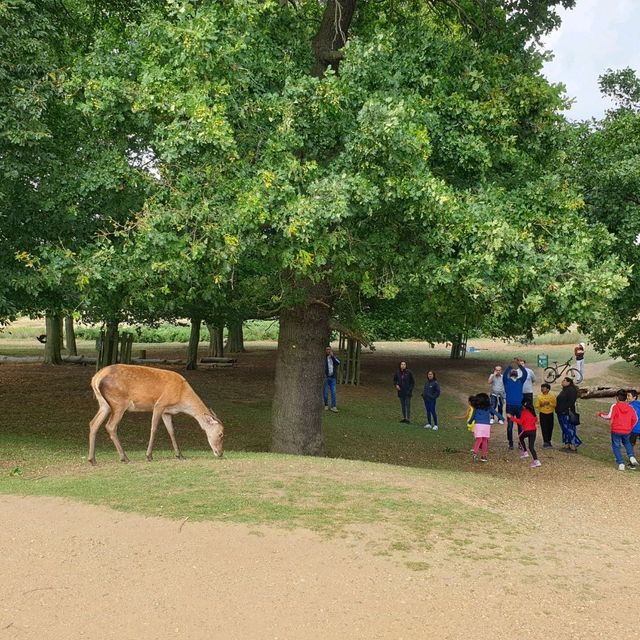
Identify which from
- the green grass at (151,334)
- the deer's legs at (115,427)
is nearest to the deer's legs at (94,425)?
the deer's legs at (115,427)

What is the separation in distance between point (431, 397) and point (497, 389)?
2400 mm

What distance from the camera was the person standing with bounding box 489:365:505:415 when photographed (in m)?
24.8

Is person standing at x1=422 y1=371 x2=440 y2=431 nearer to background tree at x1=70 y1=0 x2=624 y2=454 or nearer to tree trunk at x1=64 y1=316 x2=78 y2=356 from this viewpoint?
background tree at x1=70 y1=0 x2=624 y2=454

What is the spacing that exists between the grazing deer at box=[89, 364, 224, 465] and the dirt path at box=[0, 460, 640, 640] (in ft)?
12.2

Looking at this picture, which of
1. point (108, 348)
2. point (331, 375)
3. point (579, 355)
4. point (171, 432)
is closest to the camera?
point (171, 432)

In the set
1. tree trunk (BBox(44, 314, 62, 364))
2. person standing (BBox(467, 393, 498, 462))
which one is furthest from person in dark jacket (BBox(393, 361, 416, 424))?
tree trunk (BBox(44, 314, 62, 364))

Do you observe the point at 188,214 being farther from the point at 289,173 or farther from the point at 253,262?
the point at 253,262

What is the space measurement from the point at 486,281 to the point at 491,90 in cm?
376

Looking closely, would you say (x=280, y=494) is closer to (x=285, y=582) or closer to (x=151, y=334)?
(x=285, y=582)

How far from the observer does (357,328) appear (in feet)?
77.7

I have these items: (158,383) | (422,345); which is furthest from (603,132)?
(422,345)

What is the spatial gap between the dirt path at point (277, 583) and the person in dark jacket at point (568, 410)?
10.4 meters

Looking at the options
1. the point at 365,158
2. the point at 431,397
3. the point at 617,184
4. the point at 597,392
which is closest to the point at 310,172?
the point at 365,158

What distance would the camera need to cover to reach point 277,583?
27.6ft
